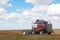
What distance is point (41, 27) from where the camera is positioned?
136 feet

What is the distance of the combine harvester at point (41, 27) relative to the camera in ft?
135

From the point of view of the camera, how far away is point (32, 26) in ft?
136

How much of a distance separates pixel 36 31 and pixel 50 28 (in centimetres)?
317

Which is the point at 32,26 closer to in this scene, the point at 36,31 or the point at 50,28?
the point at 36,31

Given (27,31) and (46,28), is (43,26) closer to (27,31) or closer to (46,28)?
(46,28)

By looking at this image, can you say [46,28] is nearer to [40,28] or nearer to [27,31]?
[40,28]

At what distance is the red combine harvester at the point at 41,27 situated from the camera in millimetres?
40969

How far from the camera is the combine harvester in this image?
4100 cm

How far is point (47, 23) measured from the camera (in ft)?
139

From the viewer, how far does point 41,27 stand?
41.3 metres

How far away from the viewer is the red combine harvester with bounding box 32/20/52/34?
134ft

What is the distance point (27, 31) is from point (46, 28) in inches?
167

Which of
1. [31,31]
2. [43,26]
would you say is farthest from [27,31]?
[43,26]

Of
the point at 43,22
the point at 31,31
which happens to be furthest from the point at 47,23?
the point at 31,31
